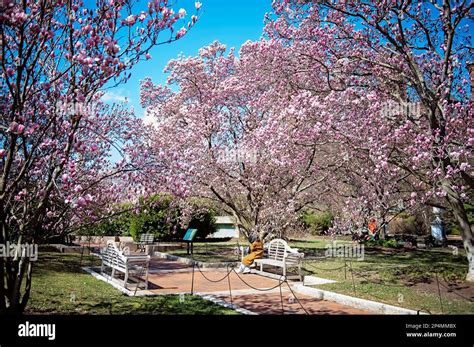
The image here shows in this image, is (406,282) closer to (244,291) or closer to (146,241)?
(244,291)

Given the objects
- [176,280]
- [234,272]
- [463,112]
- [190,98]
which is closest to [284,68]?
[190,98]

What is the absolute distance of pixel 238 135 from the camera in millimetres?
12477

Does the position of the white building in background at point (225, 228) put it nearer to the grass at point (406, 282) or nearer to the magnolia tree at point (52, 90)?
the grass at point (406, 282)

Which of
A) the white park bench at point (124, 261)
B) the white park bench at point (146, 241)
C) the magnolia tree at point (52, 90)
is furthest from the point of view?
the white park bench at point (146, 241)

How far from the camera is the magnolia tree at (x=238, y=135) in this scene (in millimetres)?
11094

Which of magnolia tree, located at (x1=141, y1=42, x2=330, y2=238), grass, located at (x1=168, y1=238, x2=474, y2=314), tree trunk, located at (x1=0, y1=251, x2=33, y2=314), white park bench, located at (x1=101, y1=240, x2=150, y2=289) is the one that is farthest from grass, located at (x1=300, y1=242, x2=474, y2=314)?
tree trunk, located at (x1=0, y1=251, x2=33, y2=314)

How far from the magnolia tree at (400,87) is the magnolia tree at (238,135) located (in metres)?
1.65

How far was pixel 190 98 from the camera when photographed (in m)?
12.9

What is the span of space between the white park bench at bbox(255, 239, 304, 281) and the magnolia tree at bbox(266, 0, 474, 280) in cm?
255

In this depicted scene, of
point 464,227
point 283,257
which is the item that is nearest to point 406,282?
point 464,227

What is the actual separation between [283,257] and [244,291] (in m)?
1.71

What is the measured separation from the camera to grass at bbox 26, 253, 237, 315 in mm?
5566

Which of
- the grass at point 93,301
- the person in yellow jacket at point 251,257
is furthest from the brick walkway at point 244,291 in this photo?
the grass at point 93,301

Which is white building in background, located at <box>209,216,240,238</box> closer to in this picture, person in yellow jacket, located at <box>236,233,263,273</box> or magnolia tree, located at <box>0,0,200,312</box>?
person in yellow jacket, located at <box>236,233,263,273</box>
